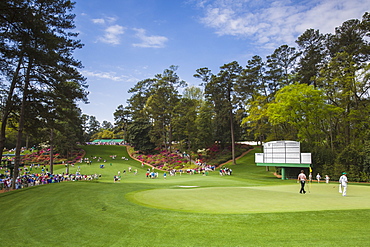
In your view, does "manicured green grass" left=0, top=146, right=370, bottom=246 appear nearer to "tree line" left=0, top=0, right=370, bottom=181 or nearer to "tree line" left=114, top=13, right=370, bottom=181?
"tree line" left=0, top=0, right=370, bottom=181

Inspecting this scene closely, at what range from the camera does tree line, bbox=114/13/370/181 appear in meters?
34.1

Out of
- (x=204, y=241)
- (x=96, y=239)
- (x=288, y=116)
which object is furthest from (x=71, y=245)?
(x=288, y=116)

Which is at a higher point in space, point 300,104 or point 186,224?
point 300,104

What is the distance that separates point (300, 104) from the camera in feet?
120

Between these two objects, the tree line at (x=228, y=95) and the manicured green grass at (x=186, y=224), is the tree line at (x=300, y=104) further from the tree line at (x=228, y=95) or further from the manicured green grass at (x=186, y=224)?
the manicured green grass at (x=186, y=224)

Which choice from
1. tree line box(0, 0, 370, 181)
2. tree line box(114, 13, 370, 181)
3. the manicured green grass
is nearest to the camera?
the manicured green grass

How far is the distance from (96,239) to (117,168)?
49.6 metres

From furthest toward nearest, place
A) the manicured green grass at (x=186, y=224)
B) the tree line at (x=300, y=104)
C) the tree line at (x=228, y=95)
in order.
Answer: the tree line at (x=300, y=104)
the tree line at (x=228, y=95)
the manicured green grass at (x=186, y=224)

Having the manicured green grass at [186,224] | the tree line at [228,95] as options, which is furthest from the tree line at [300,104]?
the manicured green grass at [186,224]

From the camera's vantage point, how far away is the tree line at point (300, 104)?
34.1 metres

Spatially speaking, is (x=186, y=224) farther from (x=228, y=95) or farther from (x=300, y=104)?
(x=228, y=95)

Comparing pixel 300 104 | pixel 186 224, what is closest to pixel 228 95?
pixel 300 104

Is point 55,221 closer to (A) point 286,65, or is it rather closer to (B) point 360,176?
(B) point 360,176

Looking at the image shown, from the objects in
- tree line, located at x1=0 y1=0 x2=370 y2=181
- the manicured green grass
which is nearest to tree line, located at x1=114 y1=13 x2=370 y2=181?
tree line, located at x1=0 y1=0 x2=370 y2=181
